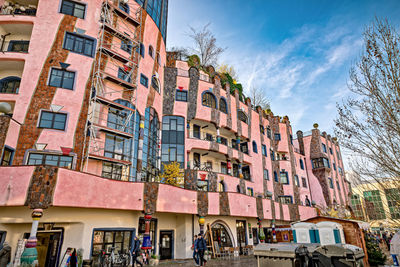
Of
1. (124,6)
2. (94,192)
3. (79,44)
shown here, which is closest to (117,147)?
(94,192)

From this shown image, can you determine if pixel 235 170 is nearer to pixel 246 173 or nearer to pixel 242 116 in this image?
pixel 246 173

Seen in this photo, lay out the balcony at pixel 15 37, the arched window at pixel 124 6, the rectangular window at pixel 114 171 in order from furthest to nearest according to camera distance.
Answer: the arched window at pixel 124 6, the balcony at pixel 15 37, the rectangular window at pixel 114 171

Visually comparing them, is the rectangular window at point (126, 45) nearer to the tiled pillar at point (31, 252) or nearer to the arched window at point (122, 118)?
the arched window at point (122, 118)

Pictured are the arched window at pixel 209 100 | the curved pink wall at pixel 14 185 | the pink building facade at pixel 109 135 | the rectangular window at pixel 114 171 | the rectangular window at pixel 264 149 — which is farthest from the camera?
the rectangular window at pixel 264 149

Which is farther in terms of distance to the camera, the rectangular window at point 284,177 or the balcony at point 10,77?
the rectangular window at point 284,177

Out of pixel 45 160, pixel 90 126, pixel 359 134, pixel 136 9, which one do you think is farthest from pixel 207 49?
pixel 359 134

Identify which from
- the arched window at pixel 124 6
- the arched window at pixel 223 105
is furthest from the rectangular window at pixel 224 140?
the arched window at pixel 124 6

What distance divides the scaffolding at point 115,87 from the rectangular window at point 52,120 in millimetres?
1383

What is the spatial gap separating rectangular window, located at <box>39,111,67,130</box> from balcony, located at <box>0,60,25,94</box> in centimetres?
341

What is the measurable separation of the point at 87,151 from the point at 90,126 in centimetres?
156

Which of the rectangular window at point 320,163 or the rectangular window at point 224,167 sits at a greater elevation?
the rectangular window at point 320,163

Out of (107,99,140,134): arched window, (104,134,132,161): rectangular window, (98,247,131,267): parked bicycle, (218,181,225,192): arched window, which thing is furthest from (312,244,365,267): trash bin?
(218,181,225,192): arched window

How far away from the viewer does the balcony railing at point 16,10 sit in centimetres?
1777

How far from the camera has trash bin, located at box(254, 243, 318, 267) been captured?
8602 millimetres
